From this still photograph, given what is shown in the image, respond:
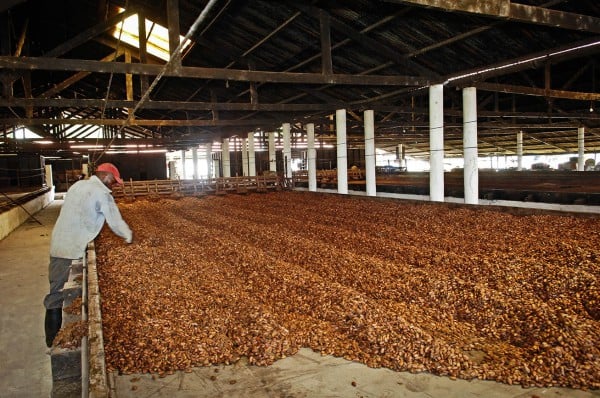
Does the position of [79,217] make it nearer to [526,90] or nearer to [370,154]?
[370,154]

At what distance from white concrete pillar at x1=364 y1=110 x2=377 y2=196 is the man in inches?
473

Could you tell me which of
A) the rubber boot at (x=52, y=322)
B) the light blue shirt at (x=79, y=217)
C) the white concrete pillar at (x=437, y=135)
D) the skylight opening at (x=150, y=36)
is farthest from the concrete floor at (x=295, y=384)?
the skylight opening at (x=150, y=36)

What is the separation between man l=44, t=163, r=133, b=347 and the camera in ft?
14.0

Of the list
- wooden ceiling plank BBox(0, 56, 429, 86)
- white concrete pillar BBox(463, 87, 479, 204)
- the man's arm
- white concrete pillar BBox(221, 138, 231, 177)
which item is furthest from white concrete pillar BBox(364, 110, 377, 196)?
white concrete pillar BBox(221, 138, 231, 177)

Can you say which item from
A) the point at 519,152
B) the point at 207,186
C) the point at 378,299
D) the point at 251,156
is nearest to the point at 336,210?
the point at 378,299

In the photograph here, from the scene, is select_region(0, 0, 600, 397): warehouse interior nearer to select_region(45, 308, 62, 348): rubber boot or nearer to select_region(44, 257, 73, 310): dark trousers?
select_region(45, 308, 62, 348): rubber boot

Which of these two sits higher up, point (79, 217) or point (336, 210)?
point (79, 217)

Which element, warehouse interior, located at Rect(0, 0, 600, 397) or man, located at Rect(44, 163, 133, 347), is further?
man, located at Rect(44, 163, 133, 347)

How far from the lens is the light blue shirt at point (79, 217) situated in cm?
426

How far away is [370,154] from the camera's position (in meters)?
15.3

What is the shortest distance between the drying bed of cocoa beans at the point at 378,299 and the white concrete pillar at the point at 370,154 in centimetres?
756

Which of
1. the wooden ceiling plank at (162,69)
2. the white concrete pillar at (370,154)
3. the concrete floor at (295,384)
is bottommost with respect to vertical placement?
the concrete floor at (295,384)

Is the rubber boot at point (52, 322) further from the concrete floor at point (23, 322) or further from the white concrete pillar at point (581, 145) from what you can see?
the white concrete pillar at point (581, 145)

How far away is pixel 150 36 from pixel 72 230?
11.9 m
